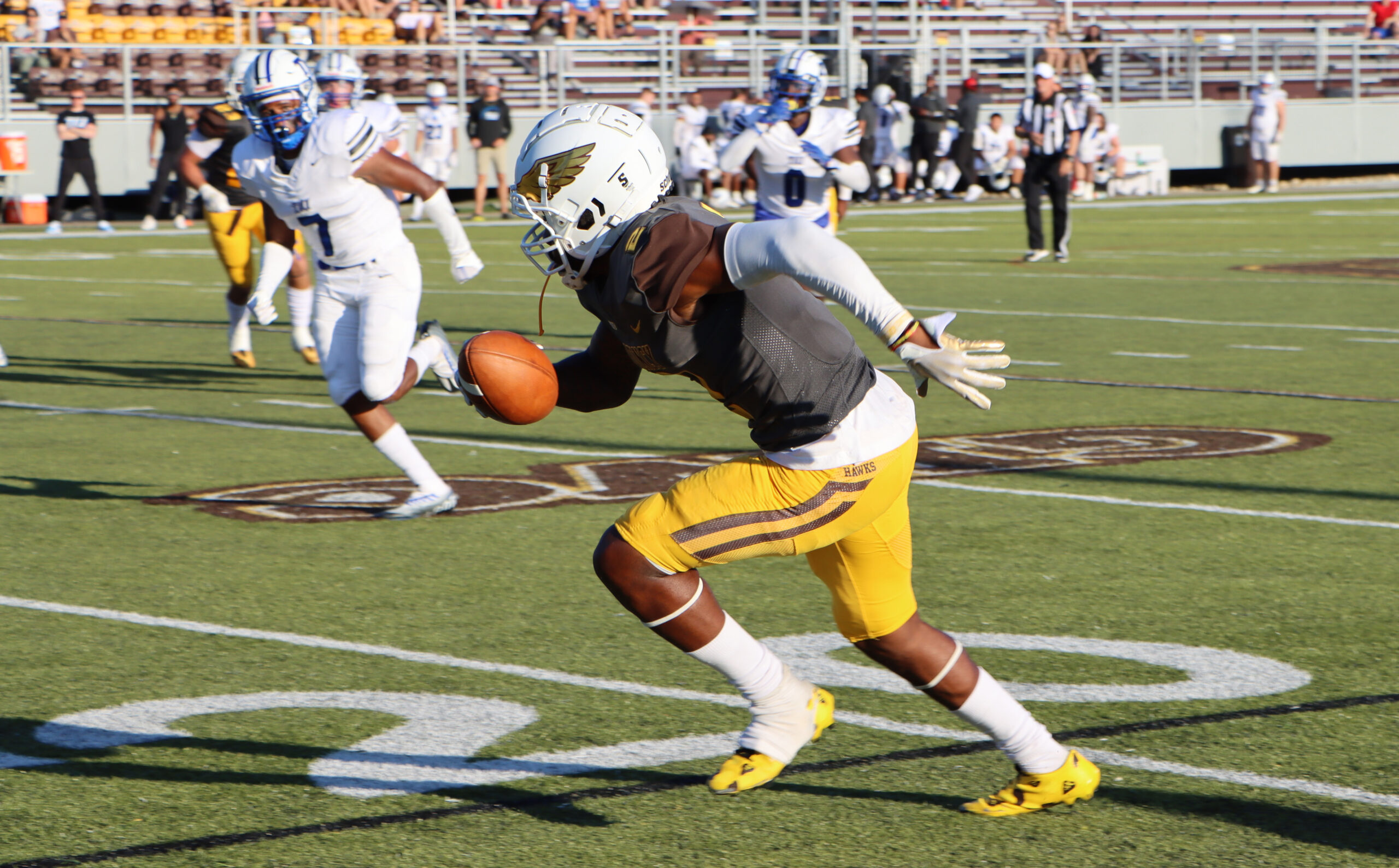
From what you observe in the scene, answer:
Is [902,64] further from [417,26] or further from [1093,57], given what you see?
[417,26]

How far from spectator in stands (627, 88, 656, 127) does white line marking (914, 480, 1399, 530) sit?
23.8 meters

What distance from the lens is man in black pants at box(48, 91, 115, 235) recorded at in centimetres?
2727

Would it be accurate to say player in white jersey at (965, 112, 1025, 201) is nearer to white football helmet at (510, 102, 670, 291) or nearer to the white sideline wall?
the white sideline wall

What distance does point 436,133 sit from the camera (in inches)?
1236

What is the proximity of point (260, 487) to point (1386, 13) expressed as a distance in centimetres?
4033

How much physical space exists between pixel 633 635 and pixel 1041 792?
6.41 ft

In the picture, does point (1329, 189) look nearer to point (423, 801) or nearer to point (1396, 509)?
point (1396, 509)

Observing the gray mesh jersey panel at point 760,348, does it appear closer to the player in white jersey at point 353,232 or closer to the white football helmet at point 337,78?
the player in white jersey at point 353,232

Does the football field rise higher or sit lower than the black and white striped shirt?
lower

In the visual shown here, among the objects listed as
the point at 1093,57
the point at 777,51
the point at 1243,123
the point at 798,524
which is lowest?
the point at 798,524

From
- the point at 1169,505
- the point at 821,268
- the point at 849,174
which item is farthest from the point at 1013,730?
the point at 849,174

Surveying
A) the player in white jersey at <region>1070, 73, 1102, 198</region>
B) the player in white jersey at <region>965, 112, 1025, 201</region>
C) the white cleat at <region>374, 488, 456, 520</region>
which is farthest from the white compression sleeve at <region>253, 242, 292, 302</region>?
the player in white jersey at <region>965, 112, 1025, 201</region>

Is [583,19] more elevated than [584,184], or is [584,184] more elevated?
[583,19]

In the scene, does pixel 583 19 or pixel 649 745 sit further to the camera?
pixel 583 19
